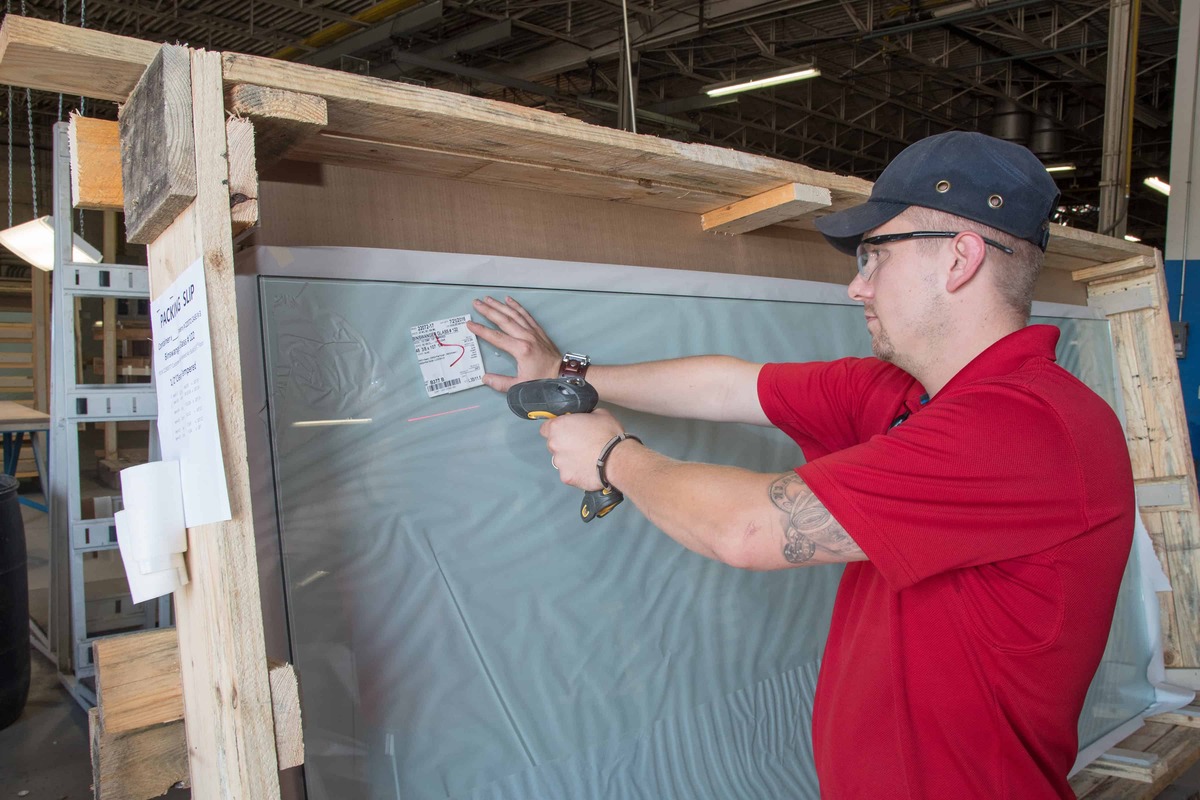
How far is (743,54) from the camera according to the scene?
9328 mm

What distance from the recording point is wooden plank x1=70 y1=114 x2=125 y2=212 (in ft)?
3.71

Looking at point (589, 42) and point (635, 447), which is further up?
point (589, 42)

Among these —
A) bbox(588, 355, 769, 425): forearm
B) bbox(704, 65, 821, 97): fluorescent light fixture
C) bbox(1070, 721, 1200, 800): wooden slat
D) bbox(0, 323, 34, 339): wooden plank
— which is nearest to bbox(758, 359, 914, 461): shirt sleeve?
bbox(588, 355, 769, 425): forearm

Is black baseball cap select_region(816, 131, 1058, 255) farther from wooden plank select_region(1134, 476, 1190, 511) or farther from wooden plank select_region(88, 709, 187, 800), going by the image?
wooden plank select_region(1134, 476, 1190, 511)

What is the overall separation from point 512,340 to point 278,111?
1.98ft

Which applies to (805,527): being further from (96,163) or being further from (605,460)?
(96,163)

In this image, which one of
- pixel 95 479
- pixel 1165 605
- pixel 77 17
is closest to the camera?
pixel 1165 605

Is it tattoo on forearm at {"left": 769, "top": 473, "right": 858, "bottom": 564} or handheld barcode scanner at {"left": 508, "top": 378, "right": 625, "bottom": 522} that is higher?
handheld barcode scanner at {"left": 508, "top": 378, "right": 625, "bottom": 522}

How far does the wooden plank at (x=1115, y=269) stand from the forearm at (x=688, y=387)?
1924mm

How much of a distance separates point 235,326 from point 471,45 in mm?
A: 7599

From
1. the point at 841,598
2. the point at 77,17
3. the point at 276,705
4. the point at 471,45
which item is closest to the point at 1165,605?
the point at 841,598

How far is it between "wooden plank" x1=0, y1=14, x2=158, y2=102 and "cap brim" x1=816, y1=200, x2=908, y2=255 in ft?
3.27

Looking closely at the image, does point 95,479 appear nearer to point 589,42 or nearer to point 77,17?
point 77,17

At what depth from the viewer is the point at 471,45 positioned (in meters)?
7.91
